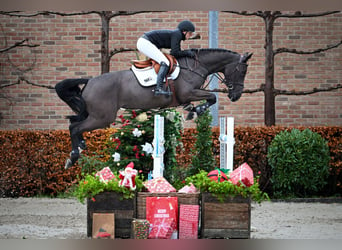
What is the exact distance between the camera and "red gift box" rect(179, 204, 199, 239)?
5.13m

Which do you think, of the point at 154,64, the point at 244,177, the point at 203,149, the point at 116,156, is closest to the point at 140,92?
the point at 154,64

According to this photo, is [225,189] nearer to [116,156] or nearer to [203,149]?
[116,156]

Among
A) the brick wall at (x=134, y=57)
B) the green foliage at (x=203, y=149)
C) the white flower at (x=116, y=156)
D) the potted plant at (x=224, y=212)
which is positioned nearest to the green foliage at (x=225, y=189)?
the potted plant at (x=224, y=212)

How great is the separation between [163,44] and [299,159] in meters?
4.05

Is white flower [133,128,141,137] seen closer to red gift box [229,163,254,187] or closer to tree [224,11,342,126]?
red gift box [229,163,254,187]

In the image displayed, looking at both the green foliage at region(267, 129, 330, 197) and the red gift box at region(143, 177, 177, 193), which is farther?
the green foliage at region(267, 129, 330, 197)

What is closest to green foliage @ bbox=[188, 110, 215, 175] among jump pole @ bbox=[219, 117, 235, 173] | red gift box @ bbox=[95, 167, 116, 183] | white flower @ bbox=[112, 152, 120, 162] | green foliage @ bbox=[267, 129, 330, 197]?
white flower @ bbox=[112, 152, 120, 162]

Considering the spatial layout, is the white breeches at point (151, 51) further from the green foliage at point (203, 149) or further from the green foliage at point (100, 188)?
the green foliage at point (203, 149)

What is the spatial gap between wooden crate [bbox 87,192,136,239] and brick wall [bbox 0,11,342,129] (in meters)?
4.51

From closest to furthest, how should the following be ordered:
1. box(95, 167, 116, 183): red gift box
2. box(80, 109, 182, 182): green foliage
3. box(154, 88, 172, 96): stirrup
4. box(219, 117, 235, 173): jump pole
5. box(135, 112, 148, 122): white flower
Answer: box(154, 88, 172, 96): stirrup < box(95, 167, 116, 183): red gift box < box(219, 117, 235, 173): jump pole < box(135, 112, 148, 122): white flower < box(80, 109, 182, 182): green foliage

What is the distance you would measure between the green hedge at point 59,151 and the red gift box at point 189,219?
3491 mm

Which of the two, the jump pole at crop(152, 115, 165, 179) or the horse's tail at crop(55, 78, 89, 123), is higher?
the horse's tail at crop(55, 78, 89, 123)

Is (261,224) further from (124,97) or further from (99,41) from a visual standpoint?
(99,41)

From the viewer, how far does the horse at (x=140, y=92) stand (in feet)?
16.2
